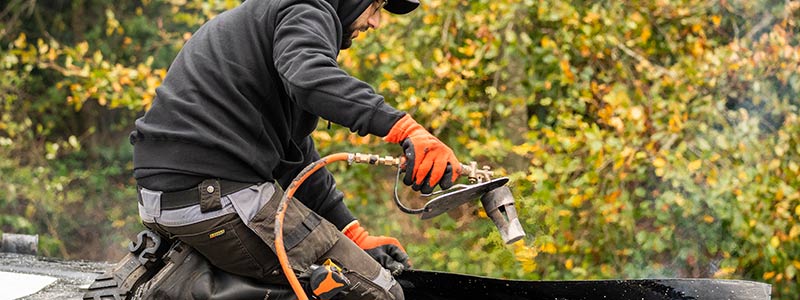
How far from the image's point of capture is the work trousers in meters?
2.19

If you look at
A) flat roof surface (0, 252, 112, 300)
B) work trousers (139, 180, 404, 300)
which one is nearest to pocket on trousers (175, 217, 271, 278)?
work trousers (139, 180, 404, 300)

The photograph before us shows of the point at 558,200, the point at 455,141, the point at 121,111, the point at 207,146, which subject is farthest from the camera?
the point at 121,111

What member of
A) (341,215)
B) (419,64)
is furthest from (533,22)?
(341,215)

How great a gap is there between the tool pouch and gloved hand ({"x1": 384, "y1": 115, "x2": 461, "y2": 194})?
349 mm

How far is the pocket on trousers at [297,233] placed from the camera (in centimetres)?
220

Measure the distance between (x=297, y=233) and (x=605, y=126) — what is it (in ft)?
9.49

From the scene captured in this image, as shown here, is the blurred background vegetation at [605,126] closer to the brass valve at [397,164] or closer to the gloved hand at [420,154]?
the brass valve at [397,164]

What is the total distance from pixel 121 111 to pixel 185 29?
1279 mm

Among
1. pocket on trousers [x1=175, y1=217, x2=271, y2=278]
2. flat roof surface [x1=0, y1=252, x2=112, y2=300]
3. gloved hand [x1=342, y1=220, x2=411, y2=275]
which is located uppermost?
pocket on trousers [x1=175, y1=217, x2=271, y2=278]

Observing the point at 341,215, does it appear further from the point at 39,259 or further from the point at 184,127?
the point at 39,259

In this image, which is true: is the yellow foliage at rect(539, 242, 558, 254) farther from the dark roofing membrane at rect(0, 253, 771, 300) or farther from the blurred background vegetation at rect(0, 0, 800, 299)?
the dark roofing membrane at rect(0, 253, 771, 300)

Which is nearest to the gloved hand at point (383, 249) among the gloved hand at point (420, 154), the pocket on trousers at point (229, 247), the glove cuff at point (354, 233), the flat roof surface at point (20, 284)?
the glove cuff at point (354, 233)

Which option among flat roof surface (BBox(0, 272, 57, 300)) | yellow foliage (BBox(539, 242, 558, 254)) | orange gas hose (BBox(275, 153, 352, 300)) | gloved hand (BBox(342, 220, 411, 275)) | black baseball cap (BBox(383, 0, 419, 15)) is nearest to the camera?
orange gas hose (BBox(275, 153, 352, 300))

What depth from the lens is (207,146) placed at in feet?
7.13
